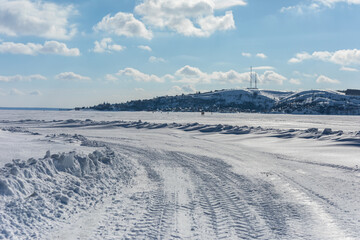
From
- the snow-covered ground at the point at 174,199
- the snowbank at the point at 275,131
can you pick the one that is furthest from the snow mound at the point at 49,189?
the snowbank at the point at 275,131

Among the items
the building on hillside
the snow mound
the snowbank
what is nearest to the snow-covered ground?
the snow mound

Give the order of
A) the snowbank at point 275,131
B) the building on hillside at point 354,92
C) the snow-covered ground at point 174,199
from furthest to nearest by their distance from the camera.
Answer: the building on hillside at point 354,92 < the snowbank at point 275,131 < the snow-covered ground at point 174,199

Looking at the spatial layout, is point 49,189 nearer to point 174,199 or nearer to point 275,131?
point 174,199

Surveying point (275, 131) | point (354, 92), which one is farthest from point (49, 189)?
point (354, 92)

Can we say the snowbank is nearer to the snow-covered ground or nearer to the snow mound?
the snow-covered ground

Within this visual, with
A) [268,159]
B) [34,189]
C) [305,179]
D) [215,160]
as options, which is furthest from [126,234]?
[268,159]

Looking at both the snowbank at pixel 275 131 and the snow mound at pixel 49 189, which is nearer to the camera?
the snow mound at pixel 49 189

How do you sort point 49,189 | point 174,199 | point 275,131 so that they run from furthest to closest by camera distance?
1. point 275,131
2. point 174,199
3. point 49,189

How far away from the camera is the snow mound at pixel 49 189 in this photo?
606cm

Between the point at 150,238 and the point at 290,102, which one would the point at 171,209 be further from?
the point at 290,102

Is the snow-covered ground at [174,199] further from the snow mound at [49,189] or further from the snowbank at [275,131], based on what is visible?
the snowbank at [275,131]

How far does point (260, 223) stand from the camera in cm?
637

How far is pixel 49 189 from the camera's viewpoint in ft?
25.8

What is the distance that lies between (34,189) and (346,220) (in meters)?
7.17
